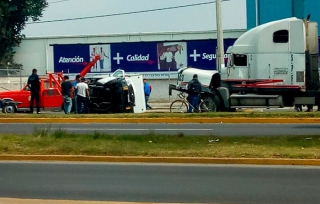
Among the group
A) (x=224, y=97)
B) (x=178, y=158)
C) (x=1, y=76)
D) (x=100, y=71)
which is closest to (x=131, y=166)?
(x=178, y=158)

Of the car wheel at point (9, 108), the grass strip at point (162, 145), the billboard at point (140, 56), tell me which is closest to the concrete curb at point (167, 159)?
the grass strip at point (162, 145)

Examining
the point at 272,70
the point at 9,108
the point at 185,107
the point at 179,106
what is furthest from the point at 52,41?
the point at 272,70

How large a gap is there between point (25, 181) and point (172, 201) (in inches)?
118

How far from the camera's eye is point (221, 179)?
1070cm

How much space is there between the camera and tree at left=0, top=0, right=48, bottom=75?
49.7m

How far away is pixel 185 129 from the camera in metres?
18.7

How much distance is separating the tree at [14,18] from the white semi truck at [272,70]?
2742 cm

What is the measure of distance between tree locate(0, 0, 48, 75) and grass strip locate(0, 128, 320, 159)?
1400 inches

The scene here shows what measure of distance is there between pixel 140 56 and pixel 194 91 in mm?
20164

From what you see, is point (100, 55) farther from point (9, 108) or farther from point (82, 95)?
point (82, 95)

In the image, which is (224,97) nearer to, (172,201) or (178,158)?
(178,158)

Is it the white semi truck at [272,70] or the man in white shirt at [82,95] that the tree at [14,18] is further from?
the white semi truck at [272,70]

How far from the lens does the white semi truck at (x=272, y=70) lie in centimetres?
2511

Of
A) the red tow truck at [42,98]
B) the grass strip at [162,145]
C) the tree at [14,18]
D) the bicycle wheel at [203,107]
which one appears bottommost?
the grass strip at [162,145]
